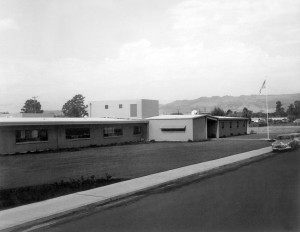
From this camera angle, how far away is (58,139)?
102 feet

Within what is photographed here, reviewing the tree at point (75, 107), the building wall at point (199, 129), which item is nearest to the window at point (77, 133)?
the building wall at point (199, 129)

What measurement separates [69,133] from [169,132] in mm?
13144

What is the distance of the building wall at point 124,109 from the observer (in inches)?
3061

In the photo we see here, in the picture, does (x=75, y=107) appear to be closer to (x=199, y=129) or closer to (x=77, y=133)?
(x=199, y=129)

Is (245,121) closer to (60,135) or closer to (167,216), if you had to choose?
(60,135)

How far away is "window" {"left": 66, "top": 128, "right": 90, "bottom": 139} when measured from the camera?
106ft

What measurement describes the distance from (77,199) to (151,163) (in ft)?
30.3

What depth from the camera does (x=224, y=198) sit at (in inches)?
400

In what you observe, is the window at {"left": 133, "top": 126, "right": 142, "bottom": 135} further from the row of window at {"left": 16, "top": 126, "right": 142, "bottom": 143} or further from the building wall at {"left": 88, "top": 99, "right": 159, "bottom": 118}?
the building wall at {"left": 88, "top": 99, "right": 159, "bottom": 118}

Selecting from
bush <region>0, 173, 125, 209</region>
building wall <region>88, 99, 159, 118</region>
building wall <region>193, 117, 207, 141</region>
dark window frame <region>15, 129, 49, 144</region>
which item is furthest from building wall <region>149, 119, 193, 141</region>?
building wall <region>88, 99, 159, 118</region>

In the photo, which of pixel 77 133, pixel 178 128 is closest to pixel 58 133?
pixel 77 133

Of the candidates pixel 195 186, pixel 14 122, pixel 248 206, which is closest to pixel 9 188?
pixel 195 186

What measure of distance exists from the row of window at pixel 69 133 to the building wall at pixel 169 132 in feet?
6.46

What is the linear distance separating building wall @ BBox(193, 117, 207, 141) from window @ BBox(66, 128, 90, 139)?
1273 centimetres
